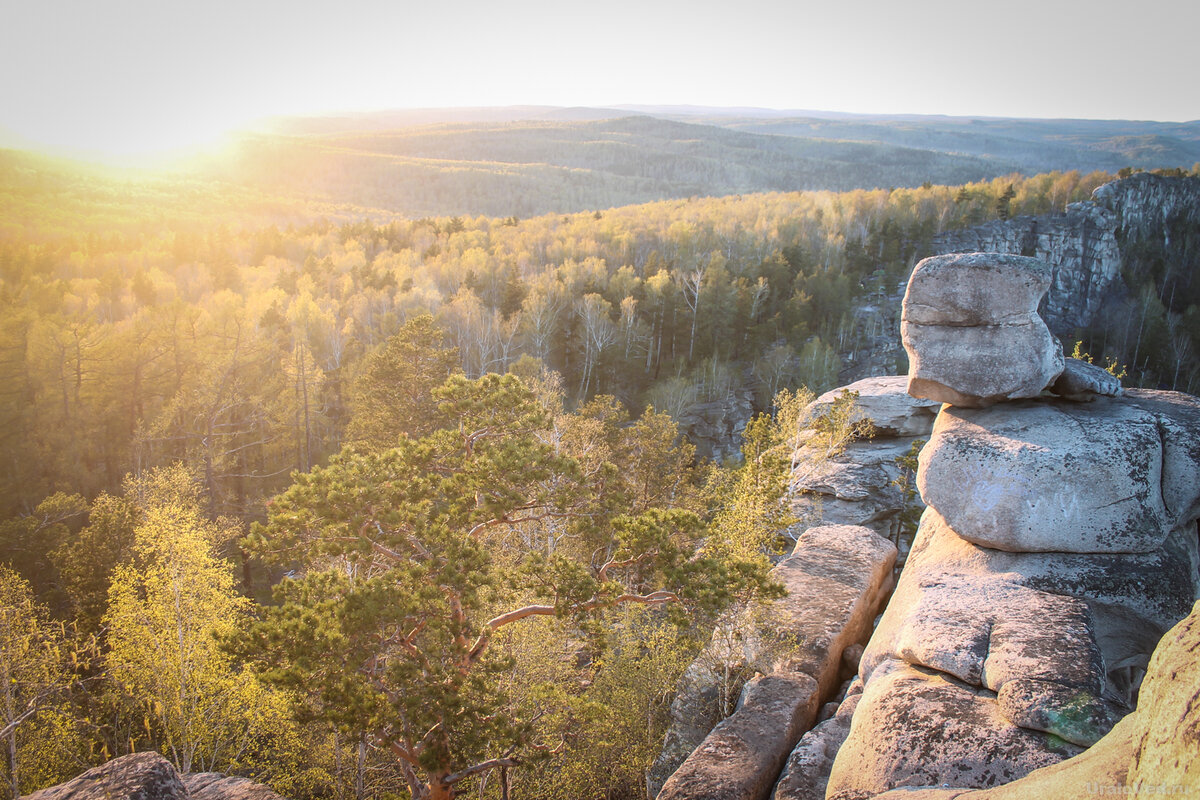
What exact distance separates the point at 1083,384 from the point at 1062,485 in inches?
127

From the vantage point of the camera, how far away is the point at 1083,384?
15641mm

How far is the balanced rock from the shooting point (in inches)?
594

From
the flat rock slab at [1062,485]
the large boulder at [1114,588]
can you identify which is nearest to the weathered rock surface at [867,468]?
the flat rock slab at [1062,485]

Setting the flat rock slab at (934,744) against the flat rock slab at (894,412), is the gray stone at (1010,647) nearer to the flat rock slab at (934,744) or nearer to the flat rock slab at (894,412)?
the flat rock slab at (934,744)

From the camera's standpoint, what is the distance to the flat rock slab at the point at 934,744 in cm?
996

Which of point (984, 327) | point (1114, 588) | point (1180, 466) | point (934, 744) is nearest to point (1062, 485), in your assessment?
point (1114, 588)

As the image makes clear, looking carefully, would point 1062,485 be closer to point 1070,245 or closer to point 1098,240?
point 1070,245

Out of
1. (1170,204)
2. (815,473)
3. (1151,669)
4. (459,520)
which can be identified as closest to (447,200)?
(1170,204)

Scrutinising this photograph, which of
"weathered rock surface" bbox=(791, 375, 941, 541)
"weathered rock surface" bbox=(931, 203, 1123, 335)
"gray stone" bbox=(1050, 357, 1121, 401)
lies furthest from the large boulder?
"weathered rock surface" bbox=(931, 203, 1123, 335)

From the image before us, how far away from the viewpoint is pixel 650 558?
15289 millimetres

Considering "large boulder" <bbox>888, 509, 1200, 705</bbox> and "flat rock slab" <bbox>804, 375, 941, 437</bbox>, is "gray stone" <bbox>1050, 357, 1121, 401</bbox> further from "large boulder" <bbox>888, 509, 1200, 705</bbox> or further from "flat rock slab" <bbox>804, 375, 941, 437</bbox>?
"flat rock slab" <bbox>804, 375, 941, 437</bbox>

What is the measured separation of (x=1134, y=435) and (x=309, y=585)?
58.8 ft

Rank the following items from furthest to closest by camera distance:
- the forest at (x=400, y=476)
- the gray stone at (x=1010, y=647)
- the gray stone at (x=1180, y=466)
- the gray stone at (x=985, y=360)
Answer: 1. the gray stone at (x=985, y=360)
2. the gray stone at (x=1180, y=466)
3. the forest at (x=400, y=476)
4. the gray stone at (x=1010, y=647)

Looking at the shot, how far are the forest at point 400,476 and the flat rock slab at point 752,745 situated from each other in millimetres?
2271
